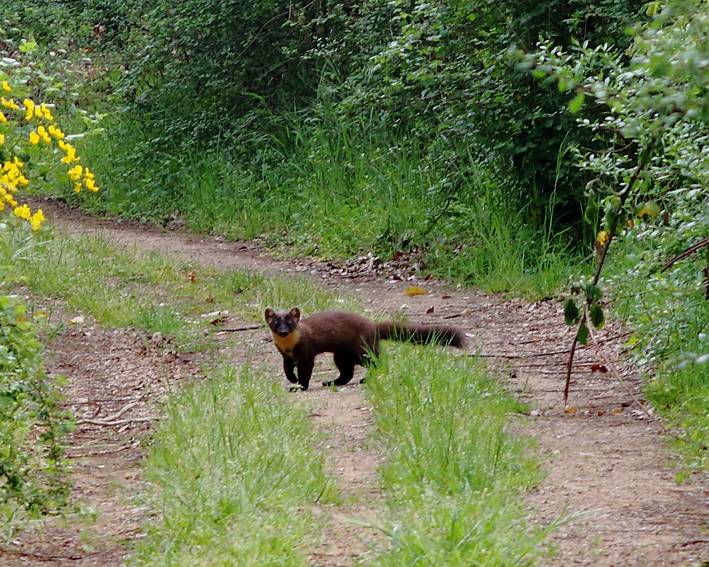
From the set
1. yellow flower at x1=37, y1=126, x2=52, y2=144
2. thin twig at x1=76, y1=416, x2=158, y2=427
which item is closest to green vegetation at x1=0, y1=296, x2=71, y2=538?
yellow flower at x1=37, y1=126, x2=52, y2=144

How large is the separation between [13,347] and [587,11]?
7295 mm

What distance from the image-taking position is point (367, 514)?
504 cm

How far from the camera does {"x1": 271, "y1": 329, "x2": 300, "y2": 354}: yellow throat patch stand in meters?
8.12

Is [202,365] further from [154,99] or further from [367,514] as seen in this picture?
[154,99]

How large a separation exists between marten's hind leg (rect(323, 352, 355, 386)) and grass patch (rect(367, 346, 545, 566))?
450 mm

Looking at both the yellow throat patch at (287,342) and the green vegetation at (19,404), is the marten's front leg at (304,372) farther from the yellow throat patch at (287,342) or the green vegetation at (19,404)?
the green vegetation at (19,404)

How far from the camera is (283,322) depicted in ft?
26.9

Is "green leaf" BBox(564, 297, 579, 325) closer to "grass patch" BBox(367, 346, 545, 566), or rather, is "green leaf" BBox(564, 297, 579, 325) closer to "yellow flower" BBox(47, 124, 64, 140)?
"grass patch" BBox(367, 346, 545, 566)

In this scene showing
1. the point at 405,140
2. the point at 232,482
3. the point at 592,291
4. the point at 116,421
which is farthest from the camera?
the point at 405,140

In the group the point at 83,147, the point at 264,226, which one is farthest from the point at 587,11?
the point at 83,147

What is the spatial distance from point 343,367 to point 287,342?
0.46 meters

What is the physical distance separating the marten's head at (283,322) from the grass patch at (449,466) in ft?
2.33

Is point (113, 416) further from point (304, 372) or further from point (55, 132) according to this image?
point (55, 132)

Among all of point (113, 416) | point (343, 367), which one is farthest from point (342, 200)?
point (113, 416)
